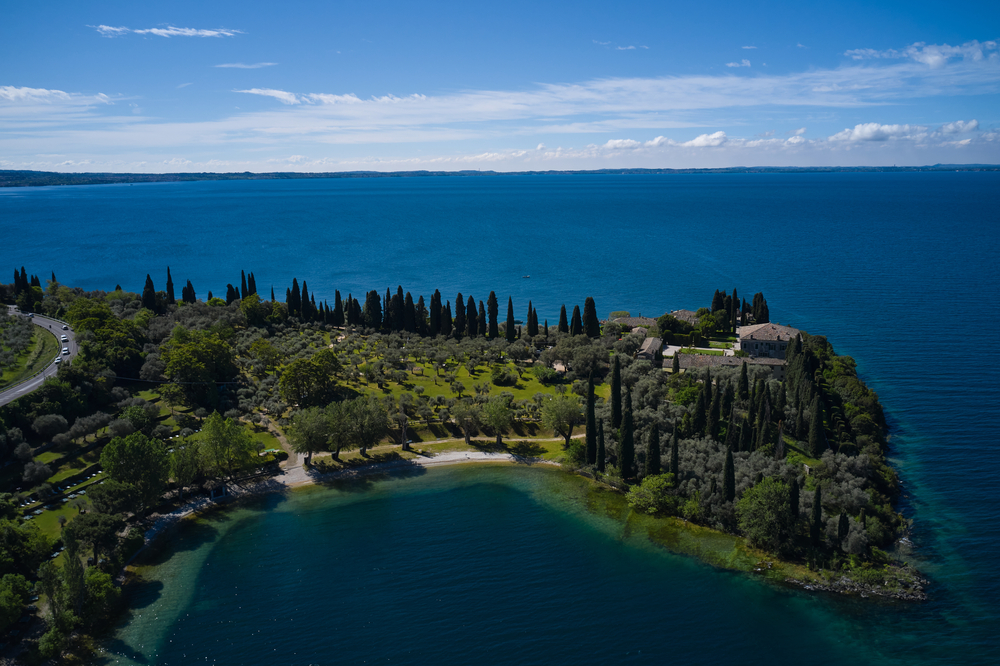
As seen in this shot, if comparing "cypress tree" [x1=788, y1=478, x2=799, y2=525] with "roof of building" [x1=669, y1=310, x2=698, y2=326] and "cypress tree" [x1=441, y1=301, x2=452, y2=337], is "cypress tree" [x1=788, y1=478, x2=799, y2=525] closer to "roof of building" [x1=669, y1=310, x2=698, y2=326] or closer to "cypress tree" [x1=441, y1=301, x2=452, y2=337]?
"roof of building" [x1=669, y1=310, x2=698, y2=326]

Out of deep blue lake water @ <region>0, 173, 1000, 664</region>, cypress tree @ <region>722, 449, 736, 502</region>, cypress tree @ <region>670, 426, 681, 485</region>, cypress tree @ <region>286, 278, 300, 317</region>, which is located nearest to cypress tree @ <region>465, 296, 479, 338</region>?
cypress tree @ <region>286, 278, 300, 317</region>

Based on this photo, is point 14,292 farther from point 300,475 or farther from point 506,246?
point 506,246

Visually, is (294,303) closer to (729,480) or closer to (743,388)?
(743,388)

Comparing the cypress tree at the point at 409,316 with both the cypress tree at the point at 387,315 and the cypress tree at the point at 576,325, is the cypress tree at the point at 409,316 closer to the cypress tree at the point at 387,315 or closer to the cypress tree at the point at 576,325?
the cypress tree at the point at 387,315

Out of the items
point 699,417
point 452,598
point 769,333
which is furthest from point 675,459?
point 769,333

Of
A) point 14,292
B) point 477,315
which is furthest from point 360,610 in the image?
point 14,292

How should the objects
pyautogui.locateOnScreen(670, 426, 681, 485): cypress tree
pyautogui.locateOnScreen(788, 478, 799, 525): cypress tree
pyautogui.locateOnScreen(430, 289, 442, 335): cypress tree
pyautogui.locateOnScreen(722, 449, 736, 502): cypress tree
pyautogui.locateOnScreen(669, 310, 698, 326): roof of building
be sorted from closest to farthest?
pyautogui.locateOnScreen(788, 478, 799, 525): cypress tree → pyautogui.locateOnScreen(722, 449, 736, 502): cypress tree → pyautogui.locateOnScreen(670, 426, 681, 485): cypress tree → pyautogui.locateOnScreen(430, 289, 442, 335): cypress tree → pyautogui.locateOnScreen(669, 310, 698, 326): roof of building
